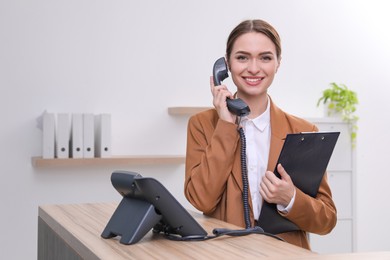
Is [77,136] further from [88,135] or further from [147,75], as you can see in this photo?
[147,75]

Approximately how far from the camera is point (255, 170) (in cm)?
222

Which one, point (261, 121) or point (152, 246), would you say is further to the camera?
point (261, 121)

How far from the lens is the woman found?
2.15 m

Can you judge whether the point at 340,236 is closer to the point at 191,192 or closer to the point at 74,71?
the point at 74,71

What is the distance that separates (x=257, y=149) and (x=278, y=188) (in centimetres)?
30

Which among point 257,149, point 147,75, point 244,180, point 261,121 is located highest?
point 147,75

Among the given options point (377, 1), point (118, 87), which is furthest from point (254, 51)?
point (377, 1)

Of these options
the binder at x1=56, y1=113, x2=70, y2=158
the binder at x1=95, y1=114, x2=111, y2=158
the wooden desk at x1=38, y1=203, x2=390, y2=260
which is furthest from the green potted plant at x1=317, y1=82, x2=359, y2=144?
the wooden desk at x1=38, y1=203, x2=390, y2=260

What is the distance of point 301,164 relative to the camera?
202 centimetres

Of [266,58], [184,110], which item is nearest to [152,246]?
[266,58]

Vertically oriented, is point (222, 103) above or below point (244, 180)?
above

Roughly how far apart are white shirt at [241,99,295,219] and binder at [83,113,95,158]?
205cm

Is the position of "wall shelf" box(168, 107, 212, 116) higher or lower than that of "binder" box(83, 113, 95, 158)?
higher

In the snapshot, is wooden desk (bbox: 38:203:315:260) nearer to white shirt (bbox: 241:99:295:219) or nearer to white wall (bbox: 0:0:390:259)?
white shirt (bbox: 241:99:295:219)
